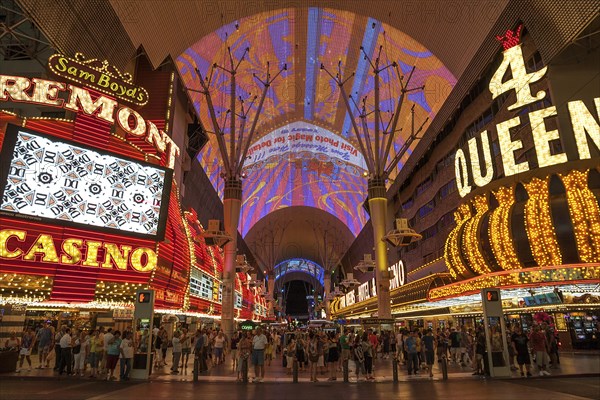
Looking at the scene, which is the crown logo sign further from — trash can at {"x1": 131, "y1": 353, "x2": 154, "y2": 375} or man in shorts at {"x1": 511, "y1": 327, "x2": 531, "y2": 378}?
trash can at {"x1": 131, "y1": 353, "x2": 154, "y2": 375}

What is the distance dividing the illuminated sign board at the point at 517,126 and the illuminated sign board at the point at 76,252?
17.3 meters

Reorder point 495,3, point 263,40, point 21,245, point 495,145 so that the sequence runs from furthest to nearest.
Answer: point 263,40 → point 495,145 → point 495,3 → point 21,245

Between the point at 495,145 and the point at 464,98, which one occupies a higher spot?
the point at 464,98

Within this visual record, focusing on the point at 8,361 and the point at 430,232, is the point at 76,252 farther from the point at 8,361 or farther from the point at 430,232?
the point at 430,232

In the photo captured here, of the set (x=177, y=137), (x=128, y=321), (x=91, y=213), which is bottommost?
(x=128, y=321)

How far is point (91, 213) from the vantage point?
61.1ft

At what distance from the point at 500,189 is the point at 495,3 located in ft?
36.3

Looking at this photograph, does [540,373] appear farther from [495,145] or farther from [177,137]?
[177,137]

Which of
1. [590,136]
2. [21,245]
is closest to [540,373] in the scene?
[590,136]

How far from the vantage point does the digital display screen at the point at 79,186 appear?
16688mm

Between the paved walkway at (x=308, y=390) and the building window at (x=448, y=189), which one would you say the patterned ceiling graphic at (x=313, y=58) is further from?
the paved walkway at (x=308, y=390)

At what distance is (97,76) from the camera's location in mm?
21297

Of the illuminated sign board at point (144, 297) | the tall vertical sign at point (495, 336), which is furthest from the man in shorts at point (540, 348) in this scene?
the illuminated sign board at point (144, 297)

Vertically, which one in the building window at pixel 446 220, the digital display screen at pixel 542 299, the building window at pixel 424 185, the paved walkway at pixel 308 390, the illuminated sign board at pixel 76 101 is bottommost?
the paved walkway at pixel 308 390
